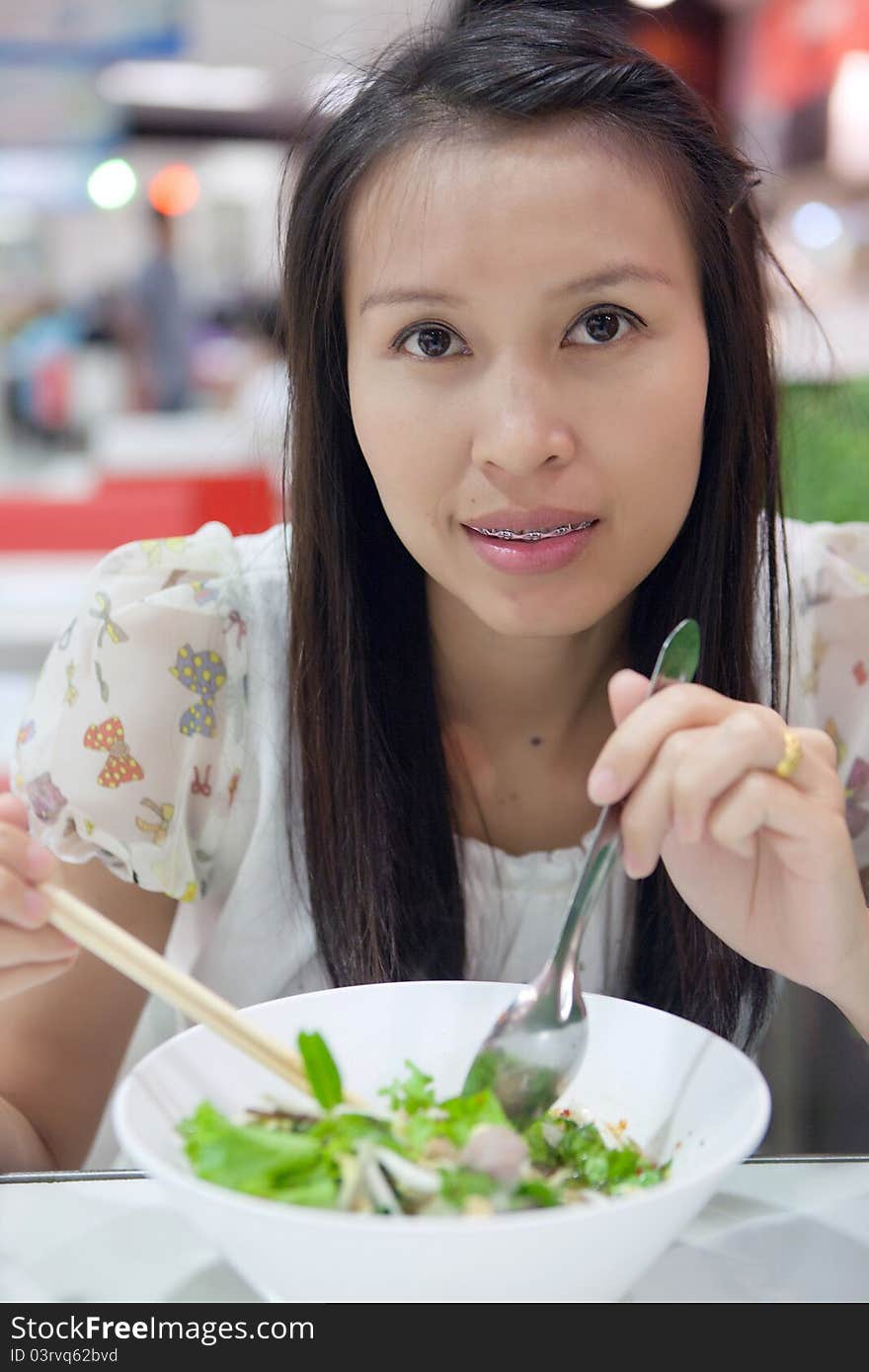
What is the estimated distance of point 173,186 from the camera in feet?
51.8

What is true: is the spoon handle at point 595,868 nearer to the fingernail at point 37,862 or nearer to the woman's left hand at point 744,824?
the woman's left hand at point 744,824

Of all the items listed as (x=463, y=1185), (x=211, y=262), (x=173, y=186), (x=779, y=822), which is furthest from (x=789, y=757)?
(x=211, y=262)

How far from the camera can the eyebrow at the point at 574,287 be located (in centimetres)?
99

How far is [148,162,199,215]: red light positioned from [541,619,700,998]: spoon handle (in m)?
16.0

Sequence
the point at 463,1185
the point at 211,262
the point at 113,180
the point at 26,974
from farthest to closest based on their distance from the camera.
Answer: the point at 211,262 < the point at 113,180 < the point at 26,974 < the point at 463,1185

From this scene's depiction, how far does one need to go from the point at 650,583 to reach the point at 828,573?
9.6 inches

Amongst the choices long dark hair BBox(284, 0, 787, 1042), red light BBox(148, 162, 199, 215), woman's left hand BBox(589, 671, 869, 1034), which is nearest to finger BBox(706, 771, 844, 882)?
woman's left hand BBox(589, 671, 869, 1034)

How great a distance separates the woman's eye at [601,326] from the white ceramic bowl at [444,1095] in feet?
1.60

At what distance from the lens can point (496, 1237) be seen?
587mm

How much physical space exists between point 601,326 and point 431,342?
0.13 metres

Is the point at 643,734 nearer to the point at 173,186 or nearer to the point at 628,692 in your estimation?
the point at 628,692

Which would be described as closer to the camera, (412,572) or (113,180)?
(412,572)

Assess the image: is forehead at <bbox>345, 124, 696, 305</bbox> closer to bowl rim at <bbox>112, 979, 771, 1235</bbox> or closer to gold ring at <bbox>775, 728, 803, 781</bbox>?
gold ring at <bbox>775, 728, 803, 781</bbox>

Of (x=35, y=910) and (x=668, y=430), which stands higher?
(x=668, y=430)
